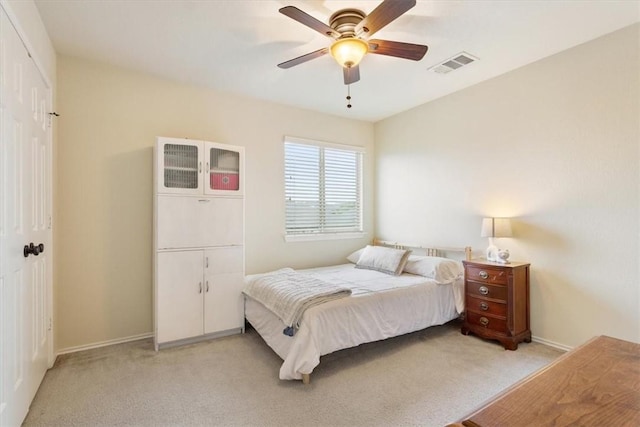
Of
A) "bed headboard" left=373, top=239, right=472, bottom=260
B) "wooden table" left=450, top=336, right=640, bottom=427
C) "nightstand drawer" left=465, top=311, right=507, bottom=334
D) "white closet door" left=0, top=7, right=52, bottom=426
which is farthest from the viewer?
"bed headboard" left=373, top=239, right=472, bottom=260

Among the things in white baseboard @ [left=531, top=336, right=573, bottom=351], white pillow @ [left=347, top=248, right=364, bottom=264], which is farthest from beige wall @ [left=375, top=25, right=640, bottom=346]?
white pillow @ [left=347, top=248, right=364, bottom=264]

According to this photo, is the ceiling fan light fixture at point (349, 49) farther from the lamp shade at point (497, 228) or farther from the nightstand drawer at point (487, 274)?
the nightstand drawer at point (487, 274)

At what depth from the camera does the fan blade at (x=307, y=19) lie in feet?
5.91

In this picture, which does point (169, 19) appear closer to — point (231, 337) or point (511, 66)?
point (231, 337)

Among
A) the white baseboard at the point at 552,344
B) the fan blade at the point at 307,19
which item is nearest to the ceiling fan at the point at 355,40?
the fan blade at the point at 307,19

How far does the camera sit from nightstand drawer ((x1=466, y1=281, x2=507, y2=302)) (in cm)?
298

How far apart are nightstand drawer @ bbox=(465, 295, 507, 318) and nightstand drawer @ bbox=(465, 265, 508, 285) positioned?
0.67ft

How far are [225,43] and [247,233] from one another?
2.09 metres

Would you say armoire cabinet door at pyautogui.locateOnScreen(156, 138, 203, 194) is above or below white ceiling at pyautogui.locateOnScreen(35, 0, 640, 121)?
below

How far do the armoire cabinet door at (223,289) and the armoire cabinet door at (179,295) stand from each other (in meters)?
0.07

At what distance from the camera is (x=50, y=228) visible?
2.60 m

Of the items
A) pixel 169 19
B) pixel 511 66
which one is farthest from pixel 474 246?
pixel 169 19

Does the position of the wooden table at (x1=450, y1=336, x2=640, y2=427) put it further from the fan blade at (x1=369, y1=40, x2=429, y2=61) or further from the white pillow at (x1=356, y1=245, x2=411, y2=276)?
the white pillow at (x1=356, y1=245, x2=411, y2=276)

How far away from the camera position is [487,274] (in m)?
3.09
